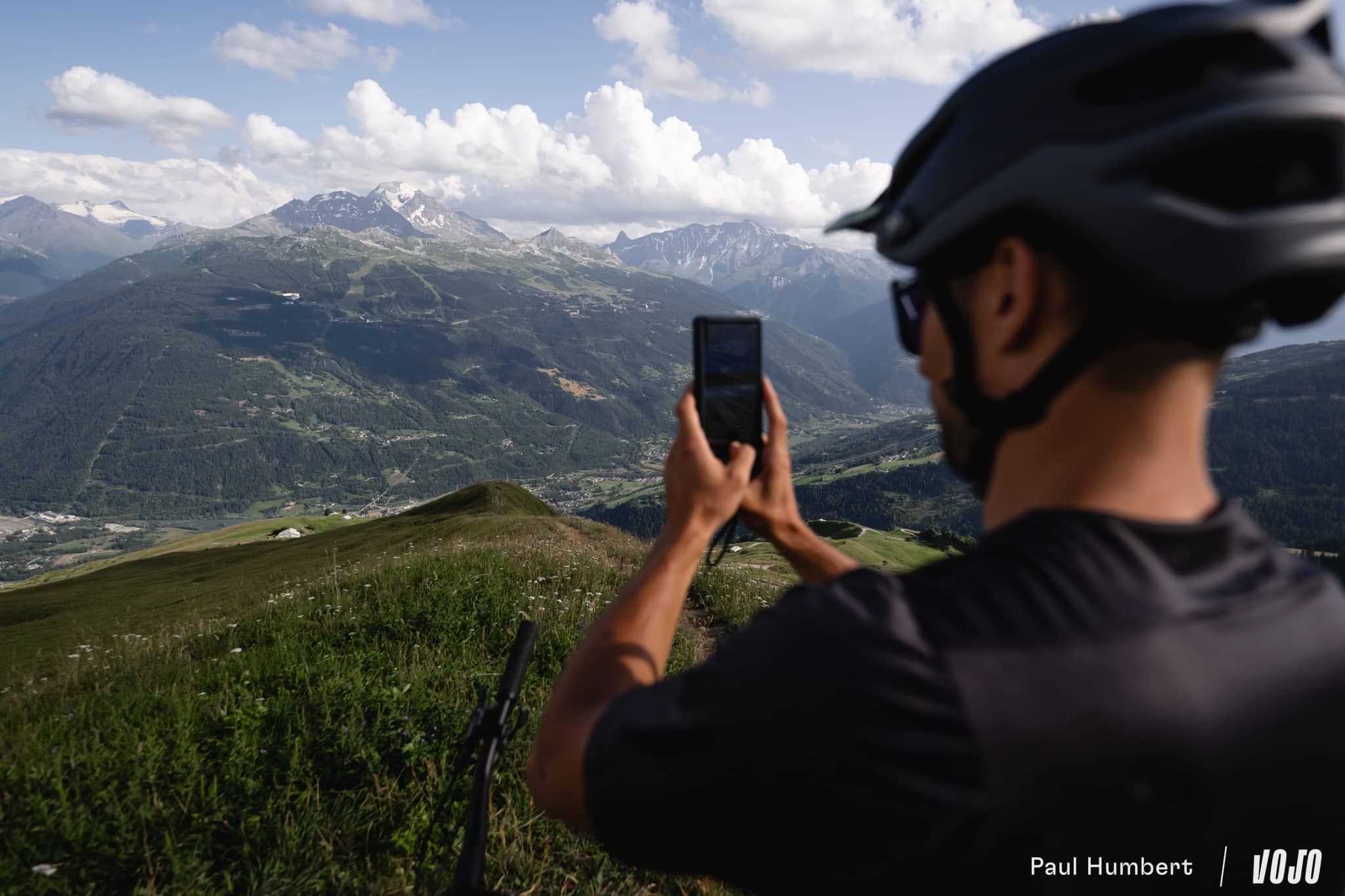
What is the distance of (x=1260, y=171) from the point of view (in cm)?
187

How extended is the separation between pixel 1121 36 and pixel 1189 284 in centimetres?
90

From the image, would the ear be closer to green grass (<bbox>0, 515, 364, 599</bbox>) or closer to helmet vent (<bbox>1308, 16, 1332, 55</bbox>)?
helmet vent (<bbox>1308, 16, 1332, 55</bbox>)

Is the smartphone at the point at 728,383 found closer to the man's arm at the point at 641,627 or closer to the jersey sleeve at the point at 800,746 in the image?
the man's arm at the point at 641,627

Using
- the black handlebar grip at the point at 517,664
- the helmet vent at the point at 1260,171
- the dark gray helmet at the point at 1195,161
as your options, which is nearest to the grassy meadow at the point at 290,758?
the black handlebar grip at the point at 517,664

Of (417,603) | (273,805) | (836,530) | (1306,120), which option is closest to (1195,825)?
(1306,120)

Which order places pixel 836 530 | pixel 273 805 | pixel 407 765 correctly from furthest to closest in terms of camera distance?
pixel 836 530, pixel 407 765, pixel 273 805

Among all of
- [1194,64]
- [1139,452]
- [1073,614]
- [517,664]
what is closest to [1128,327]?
[1139,452]

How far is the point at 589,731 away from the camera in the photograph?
189 cm

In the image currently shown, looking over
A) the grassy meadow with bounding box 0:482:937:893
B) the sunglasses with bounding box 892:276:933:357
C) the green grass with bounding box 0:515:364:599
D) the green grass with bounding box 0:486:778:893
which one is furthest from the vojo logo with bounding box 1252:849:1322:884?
the green grass with bounding box 0:515:364:599

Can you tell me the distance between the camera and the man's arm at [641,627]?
76.2 inches

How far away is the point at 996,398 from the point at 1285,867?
1.43 m

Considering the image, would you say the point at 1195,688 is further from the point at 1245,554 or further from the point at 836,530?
the point at 836,530

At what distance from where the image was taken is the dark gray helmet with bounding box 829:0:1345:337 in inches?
69.6

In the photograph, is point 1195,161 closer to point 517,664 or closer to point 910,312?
point 910,312
